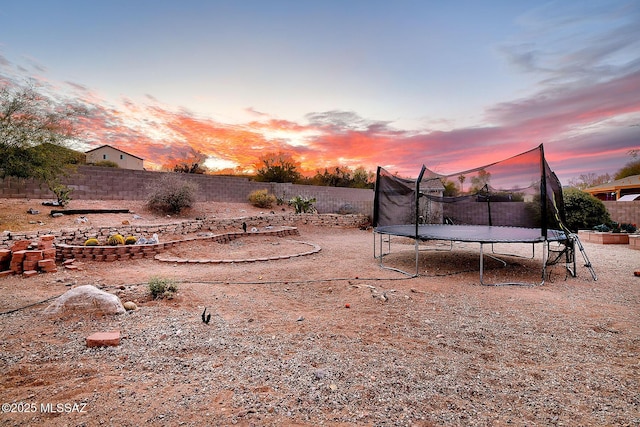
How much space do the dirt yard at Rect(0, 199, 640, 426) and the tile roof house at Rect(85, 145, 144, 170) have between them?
89.3 ft

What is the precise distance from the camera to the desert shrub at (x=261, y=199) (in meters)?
15.0

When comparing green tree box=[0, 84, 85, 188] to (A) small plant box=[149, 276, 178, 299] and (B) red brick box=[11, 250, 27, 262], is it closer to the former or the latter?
(B) red brick box=[11, 250, 27, 262]

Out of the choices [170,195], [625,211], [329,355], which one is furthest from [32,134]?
[625,211]

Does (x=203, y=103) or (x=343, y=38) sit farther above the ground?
(x=343, y=38)

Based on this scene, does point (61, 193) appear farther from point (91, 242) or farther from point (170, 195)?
point (91, 242)

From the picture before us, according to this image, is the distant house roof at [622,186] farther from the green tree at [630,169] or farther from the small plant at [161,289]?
the small plant at [161,289]

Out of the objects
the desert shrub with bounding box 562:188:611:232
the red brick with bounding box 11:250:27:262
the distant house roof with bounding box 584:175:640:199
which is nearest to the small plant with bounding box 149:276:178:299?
the red brick with bounding box 11:250:27:262

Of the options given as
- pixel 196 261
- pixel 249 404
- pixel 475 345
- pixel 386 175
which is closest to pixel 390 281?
pixel 475 345

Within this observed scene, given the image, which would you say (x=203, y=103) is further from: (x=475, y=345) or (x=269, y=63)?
(x=475, y=345)

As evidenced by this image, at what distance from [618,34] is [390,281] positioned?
28.7 ft

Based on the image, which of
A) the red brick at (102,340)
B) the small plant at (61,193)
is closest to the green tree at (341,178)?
the small plant at (61,193)

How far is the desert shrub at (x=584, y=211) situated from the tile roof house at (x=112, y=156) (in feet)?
104

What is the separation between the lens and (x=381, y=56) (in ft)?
30.0

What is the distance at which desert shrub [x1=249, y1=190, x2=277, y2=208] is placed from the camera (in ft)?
49.1
